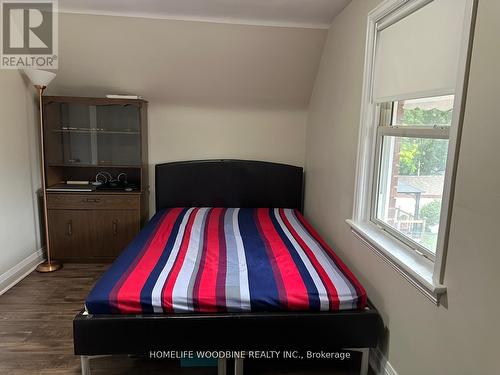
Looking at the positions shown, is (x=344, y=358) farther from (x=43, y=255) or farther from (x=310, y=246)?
(x=43, y=255)

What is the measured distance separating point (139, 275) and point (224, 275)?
485mm

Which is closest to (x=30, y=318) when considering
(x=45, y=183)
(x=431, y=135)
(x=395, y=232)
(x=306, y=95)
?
(x=45, y=183)

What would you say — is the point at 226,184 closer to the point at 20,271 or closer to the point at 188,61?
the point at 188,61

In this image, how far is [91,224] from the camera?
11.0ft

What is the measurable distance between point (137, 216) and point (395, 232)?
93.7 inches

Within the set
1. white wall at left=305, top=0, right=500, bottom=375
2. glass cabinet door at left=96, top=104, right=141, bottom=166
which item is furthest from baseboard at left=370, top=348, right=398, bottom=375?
glass cabinet door at left=96, top=104, right=141, bottom=166

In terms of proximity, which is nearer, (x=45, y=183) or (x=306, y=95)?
(x=45, y=183)

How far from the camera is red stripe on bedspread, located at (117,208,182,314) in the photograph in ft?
5.83

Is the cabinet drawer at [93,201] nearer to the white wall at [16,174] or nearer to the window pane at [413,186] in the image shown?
the white wall at [16,174]

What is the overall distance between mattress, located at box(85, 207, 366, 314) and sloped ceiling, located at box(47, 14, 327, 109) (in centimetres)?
145

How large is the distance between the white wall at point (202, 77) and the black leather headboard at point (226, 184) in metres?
0.16

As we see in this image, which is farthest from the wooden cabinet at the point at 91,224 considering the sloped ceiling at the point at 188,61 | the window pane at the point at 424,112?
the window pane at the point at 424,112

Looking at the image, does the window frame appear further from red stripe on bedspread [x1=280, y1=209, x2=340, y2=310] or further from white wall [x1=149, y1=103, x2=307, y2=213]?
white wall [x1=149, y1=103, x2=307, y2=213]

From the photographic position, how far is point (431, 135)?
164 cm
